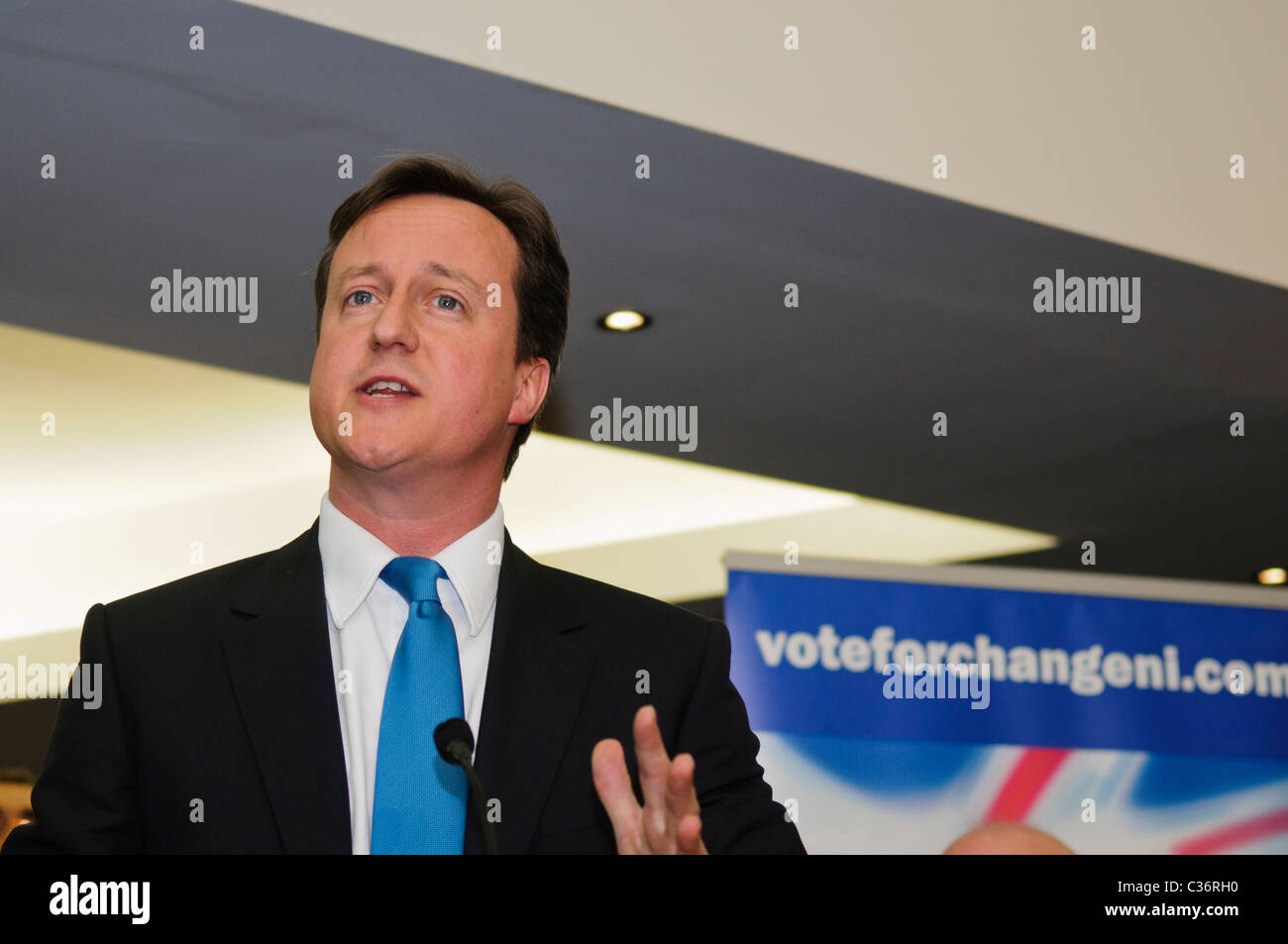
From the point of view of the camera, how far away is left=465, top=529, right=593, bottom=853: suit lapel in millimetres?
1334

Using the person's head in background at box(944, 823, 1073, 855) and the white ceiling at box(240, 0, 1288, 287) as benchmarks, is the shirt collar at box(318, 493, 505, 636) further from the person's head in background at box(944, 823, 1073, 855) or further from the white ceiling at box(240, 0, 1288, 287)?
the person's head in background at box(944, 823, 1073, 855)

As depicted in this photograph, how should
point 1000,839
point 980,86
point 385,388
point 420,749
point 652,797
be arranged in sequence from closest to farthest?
point 652,797 → point 420,749 → point 385,388 → point 980,86 → point 1000,839

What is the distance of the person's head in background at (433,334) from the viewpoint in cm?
154

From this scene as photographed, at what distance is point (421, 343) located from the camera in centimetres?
158

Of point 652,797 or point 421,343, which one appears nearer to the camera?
point 652,797

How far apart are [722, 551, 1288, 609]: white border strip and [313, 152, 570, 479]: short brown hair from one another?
1.49 metres

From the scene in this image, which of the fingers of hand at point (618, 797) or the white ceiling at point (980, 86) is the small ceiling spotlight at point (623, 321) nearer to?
the white ceiling at point (980, 86)

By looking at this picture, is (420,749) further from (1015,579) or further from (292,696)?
(1015,579)

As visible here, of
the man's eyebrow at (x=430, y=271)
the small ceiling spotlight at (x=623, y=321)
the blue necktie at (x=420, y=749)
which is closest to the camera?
the blue necktie at (x=420, y=749)

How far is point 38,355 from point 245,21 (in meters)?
2.06

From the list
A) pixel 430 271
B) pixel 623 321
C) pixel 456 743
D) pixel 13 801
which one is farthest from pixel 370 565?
pixel 13 801

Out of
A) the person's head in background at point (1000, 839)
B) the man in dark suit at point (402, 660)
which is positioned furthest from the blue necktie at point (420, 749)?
the person's head in background at point (1000, 839)

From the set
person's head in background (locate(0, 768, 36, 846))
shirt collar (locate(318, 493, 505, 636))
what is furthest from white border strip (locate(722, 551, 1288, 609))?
person's head in background (locate(0, 768, 36, 846))
